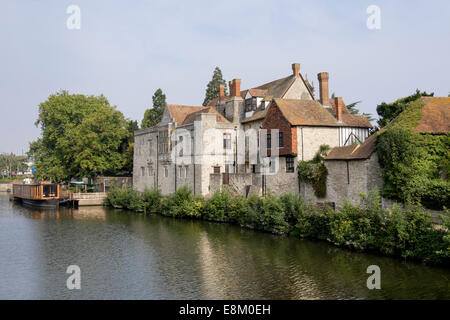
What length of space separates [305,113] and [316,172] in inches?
210

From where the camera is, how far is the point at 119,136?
56656mm

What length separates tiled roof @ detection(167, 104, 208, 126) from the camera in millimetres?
45000

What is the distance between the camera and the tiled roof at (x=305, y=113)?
30328 millimetres

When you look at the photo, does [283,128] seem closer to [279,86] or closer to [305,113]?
[305,113]

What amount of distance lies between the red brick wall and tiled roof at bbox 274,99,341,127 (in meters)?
0.42

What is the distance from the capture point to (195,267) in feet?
66.5

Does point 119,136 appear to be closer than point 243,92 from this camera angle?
No

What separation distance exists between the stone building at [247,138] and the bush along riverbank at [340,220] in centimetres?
218

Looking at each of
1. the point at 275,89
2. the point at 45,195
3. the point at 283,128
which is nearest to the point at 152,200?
the point at 45,195

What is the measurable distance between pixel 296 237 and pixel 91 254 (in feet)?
41.8

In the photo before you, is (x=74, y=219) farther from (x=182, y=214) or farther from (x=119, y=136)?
(x=119, y=136)

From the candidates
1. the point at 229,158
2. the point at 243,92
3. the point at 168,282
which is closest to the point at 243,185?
the point at 229,158
